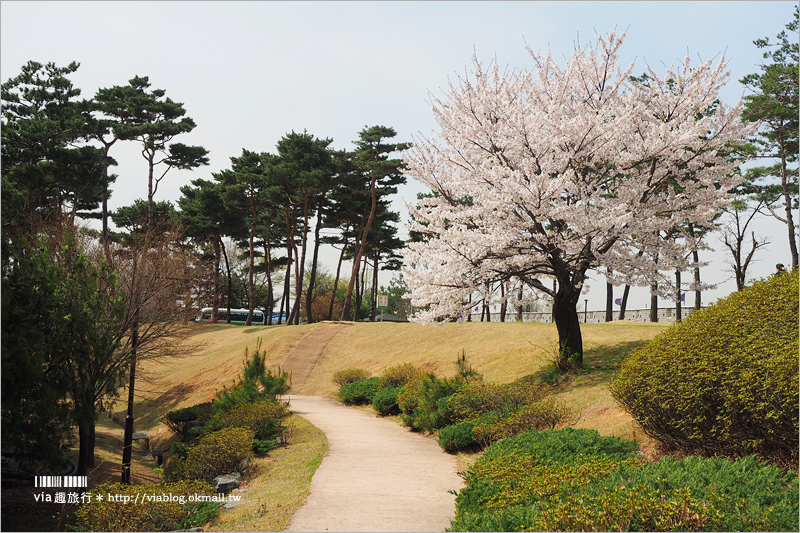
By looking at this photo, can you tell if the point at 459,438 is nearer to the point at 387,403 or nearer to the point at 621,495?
the point at 387,403

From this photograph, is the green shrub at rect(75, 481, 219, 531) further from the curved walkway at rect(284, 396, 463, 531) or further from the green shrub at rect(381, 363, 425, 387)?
the green shrub at rect(381, 363, 425, 387)

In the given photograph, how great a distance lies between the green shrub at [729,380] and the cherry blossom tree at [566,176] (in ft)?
22.6

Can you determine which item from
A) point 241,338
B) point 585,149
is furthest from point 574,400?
point 241,338

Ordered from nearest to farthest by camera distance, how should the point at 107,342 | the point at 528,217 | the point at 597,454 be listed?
the point at 597,454, the point at 107,342, the point at 528,217

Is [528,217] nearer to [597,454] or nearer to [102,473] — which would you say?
[597,454]

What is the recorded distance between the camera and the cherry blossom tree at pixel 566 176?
53.0ft

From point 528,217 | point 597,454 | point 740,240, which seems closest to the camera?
point 597,454

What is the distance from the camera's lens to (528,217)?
1595cm

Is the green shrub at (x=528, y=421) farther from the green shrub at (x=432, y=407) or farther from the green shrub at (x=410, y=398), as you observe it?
the green shrub at (x=410, y=398)

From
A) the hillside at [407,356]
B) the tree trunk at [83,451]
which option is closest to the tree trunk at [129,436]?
the tree trunk at [83,451]

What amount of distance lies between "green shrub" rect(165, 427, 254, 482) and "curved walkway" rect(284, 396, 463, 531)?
1.79 metres

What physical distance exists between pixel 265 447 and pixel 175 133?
109 feet

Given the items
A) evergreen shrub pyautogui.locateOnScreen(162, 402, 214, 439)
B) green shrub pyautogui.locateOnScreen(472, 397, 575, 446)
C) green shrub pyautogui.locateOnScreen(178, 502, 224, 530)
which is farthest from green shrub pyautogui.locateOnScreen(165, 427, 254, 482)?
evergreen shrub pyautogui.locateOnScreen(162, 402, 214, 439)

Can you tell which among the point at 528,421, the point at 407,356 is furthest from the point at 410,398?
the point at 407,356
